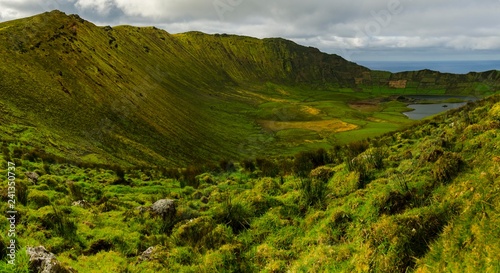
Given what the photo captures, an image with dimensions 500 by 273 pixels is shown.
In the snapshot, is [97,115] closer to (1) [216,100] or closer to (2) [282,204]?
(2) [282,204]

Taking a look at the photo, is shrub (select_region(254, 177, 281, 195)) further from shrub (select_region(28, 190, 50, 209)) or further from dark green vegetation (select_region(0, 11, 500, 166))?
dark green vegetation (select_region(0, 11, 500, 166))

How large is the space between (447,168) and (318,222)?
573cm

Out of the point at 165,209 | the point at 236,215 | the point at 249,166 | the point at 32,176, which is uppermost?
the point at 236,215

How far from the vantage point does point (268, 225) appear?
16.0 m

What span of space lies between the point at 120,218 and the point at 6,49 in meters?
75.8

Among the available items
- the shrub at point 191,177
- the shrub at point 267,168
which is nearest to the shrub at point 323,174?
the shrub at point 267,168

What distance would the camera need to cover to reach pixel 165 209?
1903 cm

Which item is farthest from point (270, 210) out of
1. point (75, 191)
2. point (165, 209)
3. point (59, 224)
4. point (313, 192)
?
point (75, 191)

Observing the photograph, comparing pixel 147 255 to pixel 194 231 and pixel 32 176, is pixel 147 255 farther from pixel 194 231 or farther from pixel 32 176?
pixel 32 176

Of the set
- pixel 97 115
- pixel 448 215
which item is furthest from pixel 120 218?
pixel 97 115

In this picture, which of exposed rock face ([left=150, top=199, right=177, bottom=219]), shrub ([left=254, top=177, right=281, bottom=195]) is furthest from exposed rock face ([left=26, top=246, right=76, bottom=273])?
shrub ([left=254, top=177, right=281, bottom=195])

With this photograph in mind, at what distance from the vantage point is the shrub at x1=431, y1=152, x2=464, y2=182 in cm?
1299

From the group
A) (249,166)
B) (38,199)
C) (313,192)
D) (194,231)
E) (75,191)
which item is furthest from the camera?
(249,166)

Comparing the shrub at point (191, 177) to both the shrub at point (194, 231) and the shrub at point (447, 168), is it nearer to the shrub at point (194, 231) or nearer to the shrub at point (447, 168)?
the shrub at point (194, 231)
